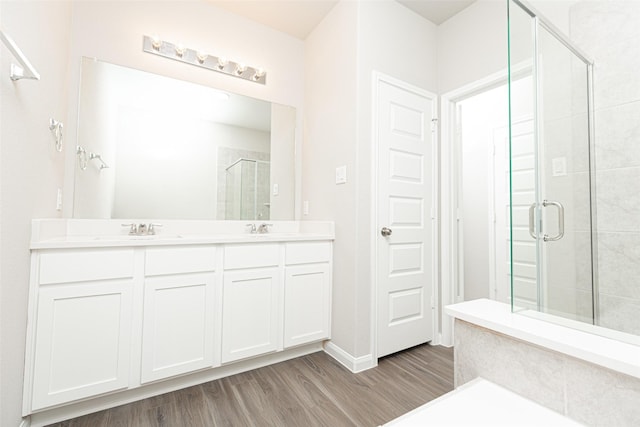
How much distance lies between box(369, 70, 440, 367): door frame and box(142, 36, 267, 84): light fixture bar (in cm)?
105

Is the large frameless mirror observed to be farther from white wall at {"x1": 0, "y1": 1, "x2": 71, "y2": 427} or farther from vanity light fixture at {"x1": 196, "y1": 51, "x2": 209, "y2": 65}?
white wall at {"x1": 0, "y1": 1, "x2": 71, "y2": 427}

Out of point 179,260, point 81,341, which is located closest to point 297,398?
point 179,260

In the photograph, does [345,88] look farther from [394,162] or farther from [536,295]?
[536,295]

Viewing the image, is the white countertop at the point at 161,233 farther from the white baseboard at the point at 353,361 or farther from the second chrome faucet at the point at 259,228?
the white baseboard at the point at 353,361

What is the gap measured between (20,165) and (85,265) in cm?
51

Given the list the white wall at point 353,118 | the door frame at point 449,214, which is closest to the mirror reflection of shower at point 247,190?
the white wall at point 353,118

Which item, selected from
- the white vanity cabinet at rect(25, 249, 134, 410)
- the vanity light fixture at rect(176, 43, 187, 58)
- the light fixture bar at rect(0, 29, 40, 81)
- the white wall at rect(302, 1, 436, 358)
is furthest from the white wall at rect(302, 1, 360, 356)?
the light fixture bar at rect(0, 29, 40, 81)

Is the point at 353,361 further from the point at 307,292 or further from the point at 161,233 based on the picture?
the point at 161,233

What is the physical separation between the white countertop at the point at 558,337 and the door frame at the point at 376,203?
1.05 m

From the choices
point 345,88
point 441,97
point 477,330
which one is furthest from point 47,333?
point 441,97

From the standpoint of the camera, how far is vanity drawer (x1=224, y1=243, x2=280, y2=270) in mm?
1779

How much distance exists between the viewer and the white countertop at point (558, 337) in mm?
632

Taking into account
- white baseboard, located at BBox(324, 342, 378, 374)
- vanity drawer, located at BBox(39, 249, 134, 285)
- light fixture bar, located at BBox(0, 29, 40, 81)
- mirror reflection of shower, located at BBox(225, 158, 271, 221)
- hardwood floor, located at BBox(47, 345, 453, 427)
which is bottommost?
hardwood floor, located at BBox(47, 345, 453, 427)

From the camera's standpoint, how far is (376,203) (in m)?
2.04
